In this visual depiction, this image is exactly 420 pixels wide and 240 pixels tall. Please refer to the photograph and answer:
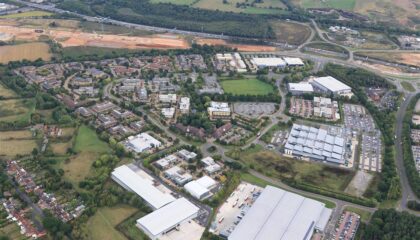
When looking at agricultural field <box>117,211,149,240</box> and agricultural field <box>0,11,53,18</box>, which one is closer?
agricultural field <box>117,211,149,240</box>

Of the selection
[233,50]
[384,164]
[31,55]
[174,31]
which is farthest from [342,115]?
[31,55]

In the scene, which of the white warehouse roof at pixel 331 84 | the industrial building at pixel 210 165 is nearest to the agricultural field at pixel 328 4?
the white warehouse roof at pixel 331 84

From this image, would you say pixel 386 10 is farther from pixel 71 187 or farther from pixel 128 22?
pixel 71 187

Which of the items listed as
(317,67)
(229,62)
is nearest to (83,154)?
(229,62)

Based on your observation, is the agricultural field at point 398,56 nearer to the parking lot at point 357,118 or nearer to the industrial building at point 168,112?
the parking lot at point 357,118

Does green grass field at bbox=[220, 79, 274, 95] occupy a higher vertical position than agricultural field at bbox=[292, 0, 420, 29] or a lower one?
lower

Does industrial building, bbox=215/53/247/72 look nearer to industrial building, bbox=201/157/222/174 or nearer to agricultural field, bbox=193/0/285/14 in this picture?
industrial building, bbox=201/157/222/174

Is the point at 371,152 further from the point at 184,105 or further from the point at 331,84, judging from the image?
the point at 184,105

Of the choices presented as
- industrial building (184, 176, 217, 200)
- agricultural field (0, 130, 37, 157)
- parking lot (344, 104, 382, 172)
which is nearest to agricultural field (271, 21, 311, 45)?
parking lot (344, 104, 382, 172)
